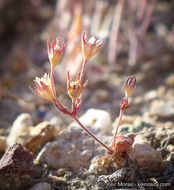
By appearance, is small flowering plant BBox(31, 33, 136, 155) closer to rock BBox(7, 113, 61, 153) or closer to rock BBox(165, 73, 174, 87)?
rock BBox(7, 113, 61, 153)

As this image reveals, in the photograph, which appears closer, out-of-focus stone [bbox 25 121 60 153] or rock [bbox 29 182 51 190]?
rock [bbox 29 182 51 190]

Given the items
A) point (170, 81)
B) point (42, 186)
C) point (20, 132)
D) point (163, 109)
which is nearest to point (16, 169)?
point (42, 186)

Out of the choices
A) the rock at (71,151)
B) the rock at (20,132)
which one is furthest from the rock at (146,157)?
the rock at (20,132)

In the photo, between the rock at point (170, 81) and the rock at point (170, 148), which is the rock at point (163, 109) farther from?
the rock at point (170, 148)

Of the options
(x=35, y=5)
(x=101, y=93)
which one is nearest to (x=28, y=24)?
(x=35, y=5)

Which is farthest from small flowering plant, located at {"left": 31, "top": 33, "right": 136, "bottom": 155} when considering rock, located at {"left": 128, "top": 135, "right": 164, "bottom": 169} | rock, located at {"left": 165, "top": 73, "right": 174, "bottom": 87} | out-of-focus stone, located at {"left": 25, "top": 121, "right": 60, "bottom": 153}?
rock, located at {"left": 165, "top": 73, "right": 174, "bottom": 87}

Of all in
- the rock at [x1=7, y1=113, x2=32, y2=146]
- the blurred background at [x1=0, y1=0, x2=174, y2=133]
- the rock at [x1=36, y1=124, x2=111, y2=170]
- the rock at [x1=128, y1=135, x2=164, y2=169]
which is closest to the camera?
the rock at [x1=128, y1=135, x2=164, y2=169]

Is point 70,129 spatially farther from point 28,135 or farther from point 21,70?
point 21,70
